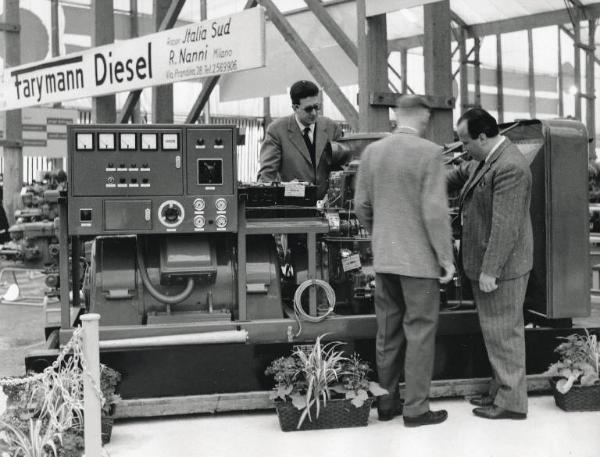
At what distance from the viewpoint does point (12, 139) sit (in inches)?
534

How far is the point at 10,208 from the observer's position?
45.6ft

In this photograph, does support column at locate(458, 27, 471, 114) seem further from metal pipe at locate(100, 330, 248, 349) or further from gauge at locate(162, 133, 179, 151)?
metal pipe at locate(100, 330, 248, 349)

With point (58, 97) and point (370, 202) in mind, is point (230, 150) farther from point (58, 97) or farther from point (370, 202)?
point (58, 97)

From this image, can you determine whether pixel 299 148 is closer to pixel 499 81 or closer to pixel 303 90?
pixel 303 90

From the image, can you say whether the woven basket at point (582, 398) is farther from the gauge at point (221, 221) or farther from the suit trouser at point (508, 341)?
the gauge at point (221, 221)

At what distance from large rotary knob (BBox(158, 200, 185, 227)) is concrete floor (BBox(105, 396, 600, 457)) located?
1.13 m

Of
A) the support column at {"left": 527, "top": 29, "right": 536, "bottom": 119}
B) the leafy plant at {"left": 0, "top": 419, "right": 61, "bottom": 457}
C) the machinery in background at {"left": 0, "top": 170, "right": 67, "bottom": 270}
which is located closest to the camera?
the leafy plant at {"left": 0, "top": 419, "right": 61, "bottom": 457}

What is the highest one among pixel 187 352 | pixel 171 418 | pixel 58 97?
pixel 58 97

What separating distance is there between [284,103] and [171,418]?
20.7 meters

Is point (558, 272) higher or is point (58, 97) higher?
point (58, 97)

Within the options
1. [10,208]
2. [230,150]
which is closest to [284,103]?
[10,208]

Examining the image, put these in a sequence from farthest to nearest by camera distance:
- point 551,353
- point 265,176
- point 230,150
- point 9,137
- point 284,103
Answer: point 284,103 < point 9,137 < point 265,176 < point 551,353 < point 230,150

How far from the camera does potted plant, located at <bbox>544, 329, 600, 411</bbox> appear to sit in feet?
15.9

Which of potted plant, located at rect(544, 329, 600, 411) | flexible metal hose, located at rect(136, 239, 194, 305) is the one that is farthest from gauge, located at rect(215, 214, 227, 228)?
potted plant, located at rect(544, 329, 600, 411)
